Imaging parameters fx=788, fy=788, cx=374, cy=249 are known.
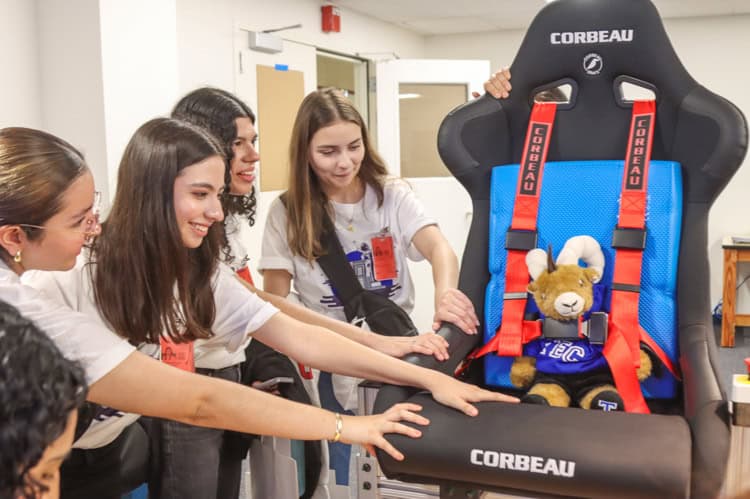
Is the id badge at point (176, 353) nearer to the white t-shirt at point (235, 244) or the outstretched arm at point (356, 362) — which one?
the outstretched arm at point (356, 362)

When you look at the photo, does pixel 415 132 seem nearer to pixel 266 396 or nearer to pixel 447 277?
pixel 447 277

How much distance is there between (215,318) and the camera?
5.43 feet

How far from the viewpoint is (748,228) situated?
6301mm

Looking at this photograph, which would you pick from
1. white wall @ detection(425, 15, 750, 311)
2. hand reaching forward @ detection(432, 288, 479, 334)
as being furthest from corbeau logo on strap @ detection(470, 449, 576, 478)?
white wall @ detection(425, 15, 750, 311)

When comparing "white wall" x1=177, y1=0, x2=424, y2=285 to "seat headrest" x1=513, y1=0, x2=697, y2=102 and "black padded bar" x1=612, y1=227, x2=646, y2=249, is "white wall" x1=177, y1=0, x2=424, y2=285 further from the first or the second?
"black padded bar" x1=612, y1=227, x2=646, y2=249

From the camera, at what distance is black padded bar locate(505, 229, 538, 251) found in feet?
5.69

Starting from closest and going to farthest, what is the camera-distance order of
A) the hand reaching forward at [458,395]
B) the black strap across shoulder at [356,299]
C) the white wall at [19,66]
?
the hand reaching forward at [458,395]
the black strap across shoulder at [356,299]
the white wall at [19,66]

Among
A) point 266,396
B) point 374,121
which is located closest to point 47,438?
point 266,396

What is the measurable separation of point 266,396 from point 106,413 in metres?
0.38

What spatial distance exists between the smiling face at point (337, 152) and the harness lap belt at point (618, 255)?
0.47 m

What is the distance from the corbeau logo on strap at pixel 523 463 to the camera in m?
1.18

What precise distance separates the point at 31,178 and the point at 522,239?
3.28 ft

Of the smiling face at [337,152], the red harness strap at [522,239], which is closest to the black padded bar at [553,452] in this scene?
the red harness strap at [522,239]

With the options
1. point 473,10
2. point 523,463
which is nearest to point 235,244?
point 523,463
